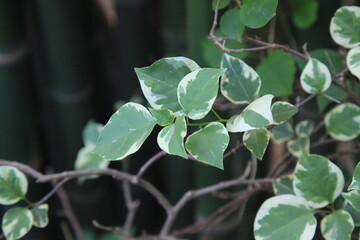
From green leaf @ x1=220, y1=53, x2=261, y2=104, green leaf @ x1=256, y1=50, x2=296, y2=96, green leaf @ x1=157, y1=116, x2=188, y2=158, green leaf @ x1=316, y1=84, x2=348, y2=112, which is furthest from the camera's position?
green leaf @ x1=256, y1=50, x2=296, y2=96

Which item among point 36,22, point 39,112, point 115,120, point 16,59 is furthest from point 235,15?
point 39,112

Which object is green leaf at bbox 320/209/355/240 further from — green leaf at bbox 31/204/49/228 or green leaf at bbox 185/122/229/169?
green leaf at bbox 31/204/49/228

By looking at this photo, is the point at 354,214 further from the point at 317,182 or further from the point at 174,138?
the point at 174,138

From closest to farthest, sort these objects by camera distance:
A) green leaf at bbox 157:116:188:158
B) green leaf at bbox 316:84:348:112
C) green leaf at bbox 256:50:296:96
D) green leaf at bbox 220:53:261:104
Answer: green leaf at bbox 157:116:188:158 → green leaf at bbox 220:53:261:104 → green leaf at bbox 316:84:348:112 → green leaf at bbox 256:50:296:96

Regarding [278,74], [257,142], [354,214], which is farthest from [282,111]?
[278,74]

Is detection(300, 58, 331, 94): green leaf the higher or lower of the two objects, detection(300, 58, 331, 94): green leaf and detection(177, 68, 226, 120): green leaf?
the lower

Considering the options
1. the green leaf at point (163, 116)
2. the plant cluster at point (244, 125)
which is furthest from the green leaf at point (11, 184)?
the green leaf at point (163, 116)

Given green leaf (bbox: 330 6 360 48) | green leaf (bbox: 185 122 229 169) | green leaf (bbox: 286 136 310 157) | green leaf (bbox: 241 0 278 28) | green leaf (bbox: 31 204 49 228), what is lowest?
green leaf (bbox: 31 204 49 228)

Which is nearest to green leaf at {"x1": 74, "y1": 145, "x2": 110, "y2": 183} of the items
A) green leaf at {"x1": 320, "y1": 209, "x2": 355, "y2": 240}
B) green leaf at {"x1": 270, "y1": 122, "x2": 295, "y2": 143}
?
green leaf at {"x1": 270, "y1": 122, "x2": 295, "y2": 143}
